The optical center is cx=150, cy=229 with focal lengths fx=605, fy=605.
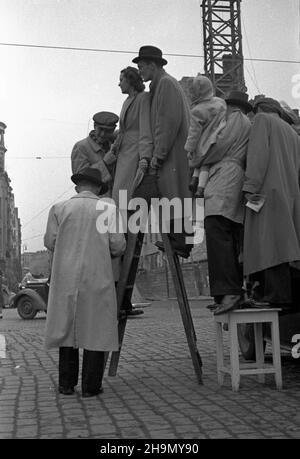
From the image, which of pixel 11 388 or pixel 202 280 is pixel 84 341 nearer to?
pixel 11 388

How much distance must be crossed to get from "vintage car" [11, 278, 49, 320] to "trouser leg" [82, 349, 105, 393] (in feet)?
38.5

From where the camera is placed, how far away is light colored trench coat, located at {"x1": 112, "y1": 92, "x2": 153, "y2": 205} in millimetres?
5016

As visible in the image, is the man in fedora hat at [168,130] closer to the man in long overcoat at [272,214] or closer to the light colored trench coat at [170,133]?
the light colored trench coat at [170,133]

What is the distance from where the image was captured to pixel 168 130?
4824mm

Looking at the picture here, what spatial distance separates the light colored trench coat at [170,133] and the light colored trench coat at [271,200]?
26.1 inches

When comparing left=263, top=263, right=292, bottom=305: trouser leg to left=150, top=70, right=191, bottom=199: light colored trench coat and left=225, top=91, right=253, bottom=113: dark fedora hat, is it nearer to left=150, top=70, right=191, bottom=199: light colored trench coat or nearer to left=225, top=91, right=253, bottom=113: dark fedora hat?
left=150, top=70, right=191, bottom=199: light colored trench coat

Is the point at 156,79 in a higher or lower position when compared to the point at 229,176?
higher

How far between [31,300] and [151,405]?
12556mm

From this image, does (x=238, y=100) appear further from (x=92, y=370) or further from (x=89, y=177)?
(x=92, y=370)

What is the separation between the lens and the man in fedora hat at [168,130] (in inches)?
191

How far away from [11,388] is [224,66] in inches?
853

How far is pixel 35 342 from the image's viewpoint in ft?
28.9

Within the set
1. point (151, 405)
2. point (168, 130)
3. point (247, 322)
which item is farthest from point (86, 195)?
point (151, 405)
